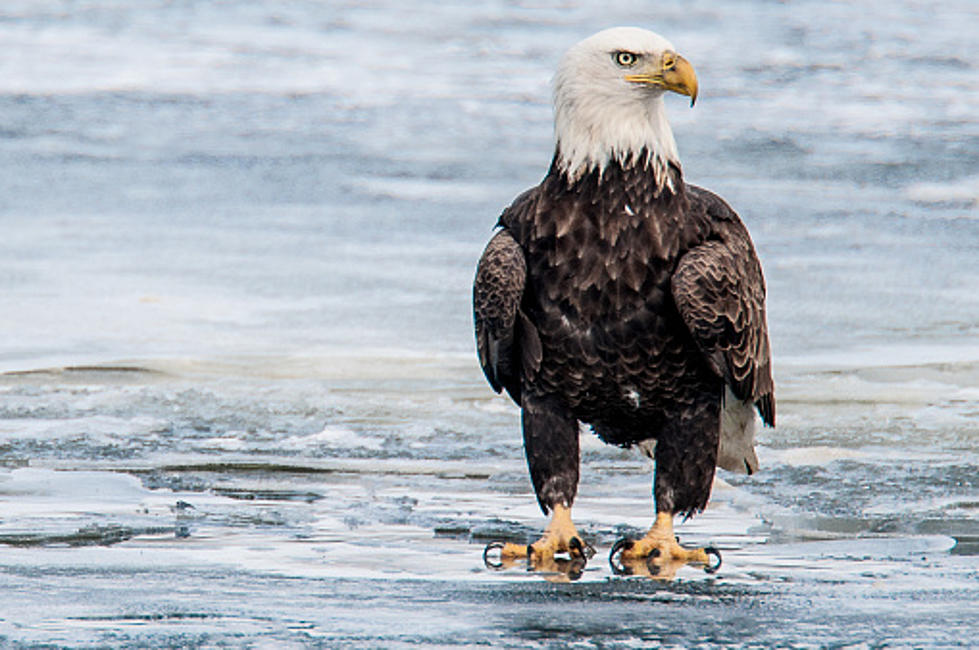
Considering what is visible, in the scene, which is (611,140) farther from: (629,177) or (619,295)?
(619,295)

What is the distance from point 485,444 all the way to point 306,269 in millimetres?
3759

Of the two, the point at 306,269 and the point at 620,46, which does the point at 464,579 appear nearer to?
the point at 620,46

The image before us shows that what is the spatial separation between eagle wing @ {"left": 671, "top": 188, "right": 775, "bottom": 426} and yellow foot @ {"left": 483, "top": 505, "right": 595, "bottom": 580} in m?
0.62

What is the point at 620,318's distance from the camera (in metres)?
5.06

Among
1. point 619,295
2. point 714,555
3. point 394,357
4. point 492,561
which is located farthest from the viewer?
point 394,357

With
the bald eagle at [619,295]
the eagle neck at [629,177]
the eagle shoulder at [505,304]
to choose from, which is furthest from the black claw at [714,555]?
the eagle neck at [629,177]

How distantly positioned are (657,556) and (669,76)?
4.46ft

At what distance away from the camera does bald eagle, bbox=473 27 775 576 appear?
507 centimetres

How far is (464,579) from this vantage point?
443 centimetres

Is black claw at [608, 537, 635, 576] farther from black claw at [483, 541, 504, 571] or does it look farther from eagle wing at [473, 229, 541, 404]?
eagle wing at [473, 229, 541, 404]

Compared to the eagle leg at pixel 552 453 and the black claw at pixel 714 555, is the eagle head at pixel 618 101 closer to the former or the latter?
the eagle leg at pixel 552 453

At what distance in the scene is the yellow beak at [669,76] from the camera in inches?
206

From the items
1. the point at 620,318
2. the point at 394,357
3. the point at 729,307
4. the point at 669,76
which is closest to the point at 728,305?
the point at 729,307

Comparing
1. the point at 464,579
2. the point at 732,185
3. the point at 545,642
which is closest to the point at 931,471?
the point at 464,579
